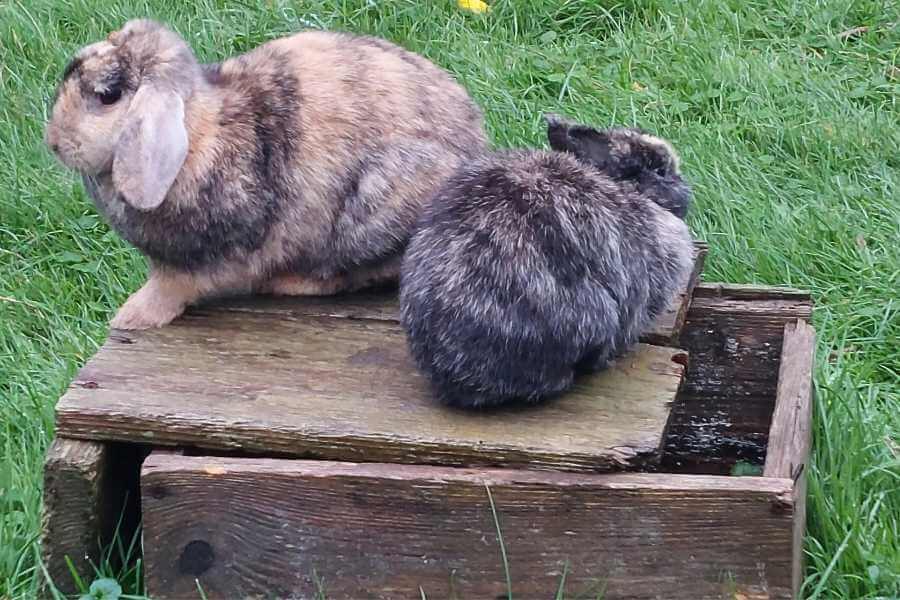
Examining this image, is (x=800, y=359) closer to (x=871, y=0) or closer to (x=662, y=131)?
(x=662, y=131)

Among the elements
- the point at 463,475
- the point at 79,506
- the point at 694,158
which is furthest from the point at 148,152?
the point at 694,158

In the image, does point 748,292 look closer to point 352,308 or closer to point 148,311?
point 352,308

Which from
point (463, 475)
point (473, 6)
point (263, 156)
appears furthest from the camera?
point (473, 6)

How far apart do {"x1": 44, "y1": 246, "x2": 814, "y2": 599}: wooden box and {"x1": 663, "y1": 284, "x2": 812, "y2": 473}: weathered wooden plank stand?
1.22ft

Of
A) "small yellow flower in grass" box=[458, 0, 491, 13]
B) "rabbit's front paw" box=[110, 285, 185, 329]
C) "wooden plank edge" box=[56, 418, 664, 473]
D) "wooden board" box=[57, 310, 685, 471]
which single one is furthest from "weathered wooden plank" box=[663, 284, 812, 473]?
"small yellow flower in grass" box=[458, 0, 491, 13]

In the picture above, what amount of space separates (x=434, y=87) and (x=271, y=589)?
1.23m

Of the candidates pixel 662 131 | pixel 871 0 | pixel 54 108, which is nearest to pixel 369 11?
pixel 662 131

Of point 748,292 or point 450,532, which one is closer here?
point 450,532

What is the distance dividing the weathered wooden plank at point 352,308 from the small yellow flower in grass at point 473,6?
2265 mm

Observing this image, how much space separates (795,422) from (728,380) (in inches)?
19.6

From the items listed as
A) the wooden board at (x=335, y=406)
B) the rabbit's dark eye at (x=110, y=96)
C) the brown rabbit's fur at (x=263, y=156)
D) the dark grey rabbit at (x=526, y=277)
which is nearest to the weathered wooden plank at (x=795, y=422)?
the wooden board at (x=335, y=406)

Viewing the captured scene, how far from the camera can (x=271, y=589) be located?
2.49 m

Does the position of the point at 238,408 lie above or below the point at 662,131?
below

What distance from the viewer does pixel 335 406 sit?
2578 mm
